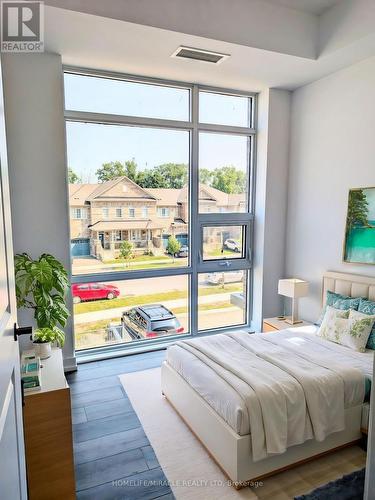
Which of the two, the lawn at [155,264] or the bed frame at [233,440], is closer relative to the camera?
the bed frame at [233,440]

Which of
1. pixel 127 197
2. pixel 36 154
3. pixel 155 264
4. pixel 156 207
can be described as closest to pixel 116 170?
pixel 127 197

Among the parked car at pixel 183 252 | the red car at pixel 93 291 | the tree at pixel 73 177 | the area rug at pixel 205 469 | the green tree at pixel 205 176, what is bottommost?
the area rug at pixel 205 469

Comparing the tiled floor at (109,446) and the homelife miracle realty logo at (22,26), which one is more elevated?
the homelife miracle realty logo at (22,26)

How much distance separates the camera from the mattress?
2172 mm

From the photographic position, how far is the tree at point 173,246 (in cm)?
450

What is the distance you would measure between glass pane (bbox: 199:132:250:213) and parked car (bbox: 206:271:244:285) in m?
0.93

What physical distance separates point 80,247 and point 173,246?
1226mm

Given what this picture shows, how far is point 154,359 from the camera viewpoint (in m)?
4.11

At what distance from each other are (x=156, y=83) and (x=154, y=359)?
346 centimetres

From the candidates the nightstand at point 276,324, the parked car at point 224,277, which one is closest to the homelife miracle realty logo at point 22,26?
the parked car at point 224,277

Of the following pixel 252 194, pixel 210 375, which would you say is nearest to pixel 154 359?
pixel 210 375

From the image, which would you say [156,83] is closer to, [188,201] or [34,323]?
[188,201]

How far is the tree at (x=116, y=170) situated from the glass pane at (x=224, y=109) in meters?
1.17

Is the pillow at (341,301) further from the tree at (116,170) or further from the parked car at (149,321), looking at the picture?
the tree at (116,170)
